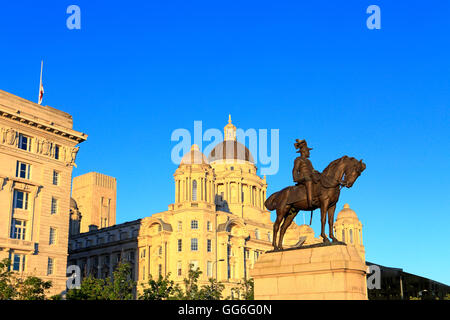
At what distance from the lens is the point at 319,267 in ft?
72.4

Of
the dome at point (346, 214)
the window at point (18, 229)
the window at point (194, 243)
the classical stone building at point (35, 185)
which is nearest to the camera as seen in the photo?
the classical stone building at point (35, 185)

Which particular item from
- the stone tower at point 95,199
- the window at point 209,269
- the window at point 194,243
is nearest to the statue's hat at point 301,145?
the window at point 209,269

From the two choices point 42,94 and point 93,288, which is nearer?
point 93,288

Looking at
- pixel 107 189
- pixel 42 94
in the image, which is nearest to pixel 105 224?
Answer: pixel 107 189

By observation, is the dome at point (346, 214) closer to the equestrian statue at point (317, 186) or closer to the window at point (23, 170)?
the window at point (23, 170)

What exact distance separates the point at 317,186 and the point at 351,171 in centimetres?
162

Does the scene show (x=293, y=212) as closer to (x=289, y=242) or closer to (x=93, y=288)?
(x=93, y=288)

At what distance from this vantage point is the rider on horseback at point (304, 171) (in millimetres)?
23938

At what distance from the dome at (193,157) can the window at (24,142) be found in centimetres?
4827

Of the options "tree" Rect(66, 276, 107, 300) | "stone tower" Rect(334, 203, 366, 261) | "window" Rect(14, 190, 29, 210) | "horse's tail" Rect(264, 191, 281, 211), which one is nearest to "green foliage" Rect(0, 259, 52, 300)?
"tree" Rect(66, 276, 107, 300)

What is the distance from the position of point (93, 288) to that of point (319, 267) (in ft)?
142

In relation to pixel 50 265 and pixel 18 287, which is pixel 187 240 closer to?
pixel 50 265

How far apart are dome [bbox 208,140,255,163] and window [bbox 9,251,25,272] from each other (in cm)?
8380

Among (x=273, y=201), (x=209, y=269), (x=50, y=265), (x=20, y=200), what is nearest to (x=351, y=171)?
(x=273, y=201)
